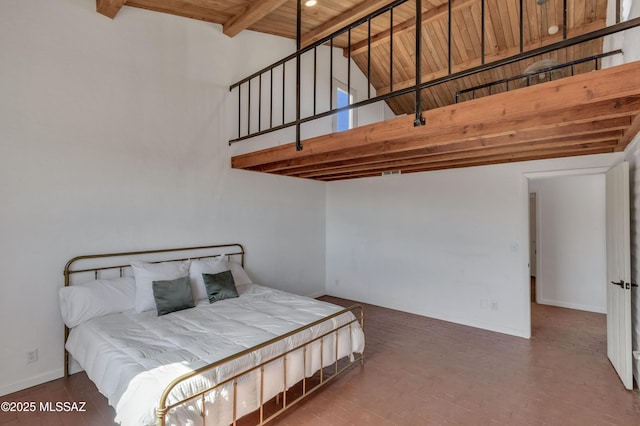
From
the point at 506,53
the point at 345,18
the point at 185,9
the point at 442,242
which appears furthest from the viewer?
the point at 506,53

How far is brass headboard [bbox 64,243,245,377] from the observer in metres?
3.23

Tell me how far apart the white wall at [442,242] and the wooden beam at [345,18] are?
254cm

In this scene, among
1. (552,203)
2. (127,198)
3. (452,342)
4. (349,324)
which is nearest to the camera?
(349,324)

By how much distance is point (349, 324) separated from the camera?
319 cm

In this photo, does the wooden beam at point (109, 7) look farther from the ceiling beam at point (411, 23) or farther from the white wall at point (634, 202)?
the white wall at point (634, 202)

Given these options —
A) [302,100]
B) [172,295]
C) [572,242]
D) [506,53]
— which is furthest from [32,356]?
[572,242]

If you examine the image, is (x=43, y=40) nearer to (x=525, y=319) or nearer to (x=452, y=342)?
(x=452, y=342)

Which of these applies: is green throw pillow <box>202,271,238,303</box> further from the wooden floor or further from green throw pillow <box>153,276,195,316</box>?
the wooden floor

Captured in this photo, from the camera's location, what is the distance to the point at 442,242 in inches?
198

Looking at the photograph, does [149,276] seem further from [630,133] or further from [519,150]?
[630,133]

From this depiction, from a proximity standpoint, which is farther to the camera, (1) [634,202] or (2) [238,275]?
(2) [238,275]

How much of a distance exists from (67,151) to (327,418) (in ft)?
11.6

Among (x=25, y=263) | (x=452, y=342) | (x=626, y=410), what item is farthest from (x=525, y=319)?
(x=25, y=263)

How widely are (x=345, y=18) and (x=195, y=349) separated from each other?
4.82 metres
